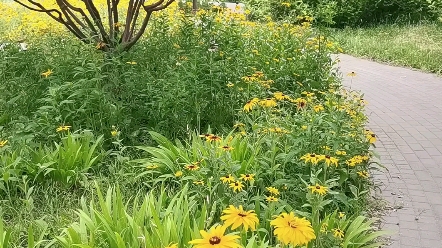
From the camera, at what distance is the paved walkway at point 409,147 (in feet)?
11.1

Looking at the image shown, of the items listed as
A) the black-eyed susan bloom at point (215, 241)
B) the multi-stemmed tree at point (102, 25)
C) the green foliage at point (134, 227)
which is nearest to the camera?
the black-eyed susan bloom at point (215, 241)

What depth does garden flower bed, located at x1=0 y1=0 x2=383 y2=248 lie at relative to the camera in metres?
2.73

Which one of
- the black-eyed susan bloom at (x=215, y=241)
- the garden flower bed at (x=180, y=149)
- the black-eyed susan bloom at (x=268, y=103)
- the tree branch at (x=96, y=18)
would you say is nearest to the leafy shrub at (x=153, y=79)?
the garden flower bed at (x=180, y=149)

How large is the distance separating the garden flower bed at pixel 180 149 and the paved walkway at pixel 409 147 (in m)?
0.28

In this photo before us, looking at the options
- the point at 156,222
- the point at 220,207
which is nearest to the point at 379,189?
the point at 220,207

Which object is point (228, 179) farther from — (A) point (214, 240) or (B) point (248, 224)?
(A) point (214, 240)

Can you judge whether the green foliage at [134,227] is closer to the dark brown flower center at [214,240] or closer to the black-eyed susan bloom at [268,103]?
the dark brown flower center at [214,240]

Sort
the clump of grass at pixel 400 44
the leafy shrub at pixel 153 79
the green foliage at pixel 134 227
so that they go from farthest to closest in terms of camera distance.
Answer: the clump of grass at pixel 400 44
the leafy shrub at pixel 153 79
the green foliage at pixel 134 227

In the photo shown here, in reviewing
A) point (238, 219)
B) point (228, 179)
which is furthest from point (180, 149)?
point (238, 219)

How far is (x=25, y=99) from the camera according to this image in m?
4.70

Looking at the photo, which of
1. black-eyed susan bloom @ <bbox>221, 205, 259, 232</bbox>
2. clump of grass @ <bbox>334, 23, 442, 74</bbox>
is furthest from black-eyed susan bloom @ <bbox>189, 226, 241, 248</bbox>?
clump of grass @ <bbox>334, 23, 442, 74</bbox>

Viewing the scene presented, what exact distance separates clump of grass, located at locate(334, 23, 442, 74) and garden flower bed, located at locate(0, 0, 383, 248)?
4.03 meters

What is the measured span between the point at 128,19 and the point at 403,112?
3356 millimetres

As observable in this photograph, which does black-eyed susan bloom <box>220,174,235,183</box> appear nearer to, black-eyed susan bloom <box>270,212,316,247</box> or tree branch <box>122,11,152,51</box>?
black-eyed susan bloom <box>270,212,316,247</box>
